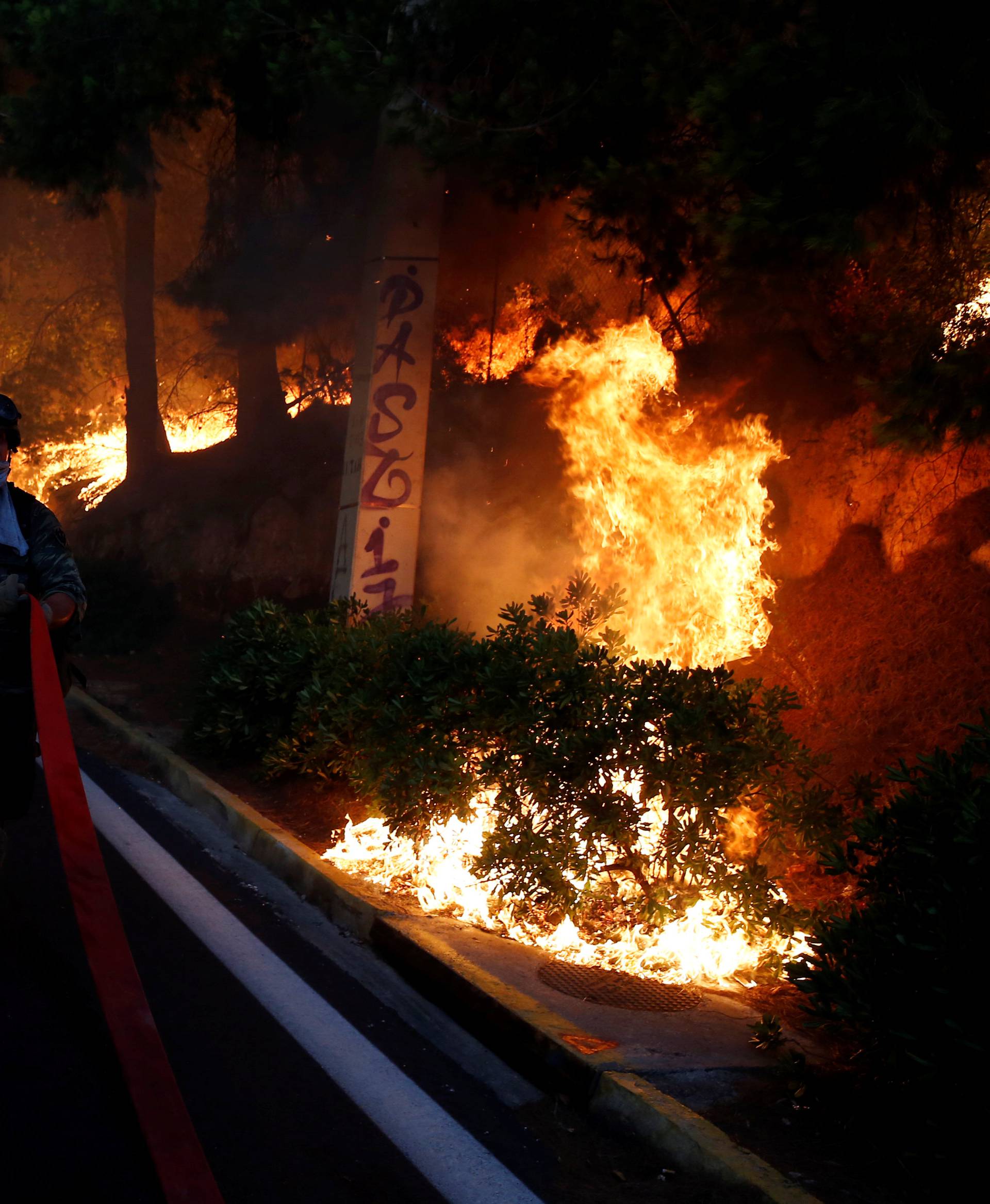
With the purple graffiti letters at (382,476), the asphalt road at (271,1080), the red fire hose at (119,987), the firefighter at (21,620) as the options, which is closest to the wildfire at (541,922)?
the asphalt road at (271,1080)

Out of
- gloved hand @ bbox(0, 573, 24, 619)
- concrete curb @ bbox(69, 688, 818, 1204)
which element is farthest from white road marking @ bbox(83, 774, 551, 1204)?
gloved hand @ bbox(0, 573, 24, 619)

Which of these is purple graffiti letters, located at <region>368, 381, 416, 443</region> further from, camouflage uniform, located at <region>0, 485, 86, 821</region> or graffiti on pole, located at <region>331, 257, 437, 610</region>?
camouflage uniform, located at <region>0, 485, 86, 821</region>

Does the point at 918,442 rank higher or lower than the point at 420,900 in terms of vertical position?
higher

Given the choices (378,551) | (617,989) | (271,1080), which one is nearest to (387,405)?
(378,551)

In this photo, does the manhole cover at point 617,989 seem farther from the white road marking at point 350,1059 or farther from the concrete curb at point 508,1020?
the white road marking at point 350,1059

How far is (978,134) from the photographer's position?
6.12 metres

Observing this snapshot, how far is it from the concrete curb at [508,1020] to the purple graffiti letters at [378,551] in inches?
128

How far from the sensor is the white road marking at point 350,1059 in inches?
132

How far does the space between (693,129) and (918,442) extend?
3.05 m

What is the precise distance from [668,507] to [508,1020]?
4.84m

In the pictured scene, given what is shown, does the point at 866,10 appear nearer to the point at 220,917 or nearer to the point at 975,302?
the point at 975,302

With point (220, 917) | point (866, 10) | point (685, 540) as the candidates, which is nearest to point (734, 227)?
point (866, 10)

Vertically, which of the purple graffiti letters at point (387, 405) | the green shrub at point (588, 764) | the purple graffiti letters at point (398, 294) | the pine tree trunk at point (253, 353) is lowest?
the green shrub at point (588, 764)

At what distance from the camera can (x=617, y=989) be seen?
15.8 feet
